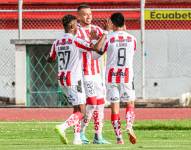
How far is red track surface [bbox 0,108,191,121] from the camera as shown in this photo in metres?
27.8

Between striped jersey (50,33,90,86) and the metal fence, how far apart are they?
44.5 feet

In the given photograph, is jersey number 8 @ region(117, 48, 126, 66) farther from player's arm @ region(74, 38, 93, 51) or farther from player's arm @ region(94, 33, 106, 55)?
player's arm @ region(74, 38, 93, 51)

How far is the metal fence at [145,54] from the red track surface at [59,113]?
1949 mm

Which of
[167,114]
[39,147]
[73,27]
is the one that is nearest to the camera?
[39,147]

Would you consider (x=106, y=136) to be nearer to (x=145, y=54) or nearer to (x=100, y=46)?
(x=100, y=46)

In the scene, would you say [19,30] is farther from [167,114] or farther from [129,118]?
Answer: [129,118]

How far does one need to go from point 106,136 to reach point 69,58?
3687mm

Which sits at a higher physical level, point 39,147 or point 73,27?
point 73,27

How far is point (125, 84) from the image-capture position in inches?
732

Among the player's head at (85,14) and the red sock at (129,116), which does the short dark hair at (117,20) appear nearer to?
the player's head at (85,14)

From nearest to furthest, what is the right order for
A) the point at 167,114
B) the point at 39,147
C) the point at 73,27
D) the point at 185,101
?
1. the point at 39,147
2. the point at 73,27
3. the point at 167,114
4. the point at 185,101

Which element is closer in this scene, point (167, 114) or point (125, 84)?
point (125, 84)

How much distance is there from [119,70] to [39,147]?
8.76 ft

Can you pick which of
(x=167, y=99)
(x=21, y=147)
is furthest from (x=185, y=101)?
(x=21, y=147)
